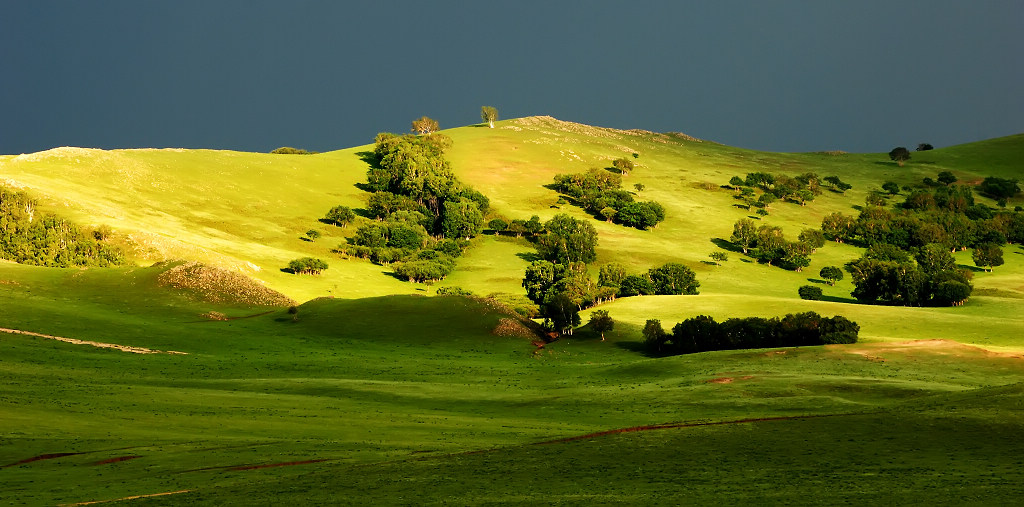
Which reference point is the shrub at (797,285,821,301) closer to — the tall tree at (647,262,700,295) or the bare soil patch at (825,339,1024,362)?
the tall tree at (647,262,700,295)

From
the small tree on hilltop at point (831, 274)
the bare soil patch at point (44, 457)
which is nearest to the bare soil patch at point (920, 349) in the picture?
the bare soil patch at point (44, 457)

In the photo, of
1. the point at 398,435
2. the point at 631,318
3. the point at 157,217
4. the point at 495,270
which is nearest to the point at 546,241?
the point at 495,270

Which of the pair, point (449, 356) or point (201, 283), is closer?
point (449, 356)

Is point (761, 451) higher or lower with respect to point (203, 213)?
lower

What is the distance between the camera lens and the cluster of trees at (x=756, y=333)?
7881 cm

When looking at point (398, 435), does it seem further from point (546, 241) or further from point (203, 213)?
point (203, 213)

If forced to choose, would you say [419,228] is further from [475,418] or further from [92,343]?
[475,418]

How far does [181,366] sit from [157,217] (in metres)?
98.0

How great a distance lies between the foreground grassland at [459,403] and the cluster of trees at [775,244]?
1636 inches

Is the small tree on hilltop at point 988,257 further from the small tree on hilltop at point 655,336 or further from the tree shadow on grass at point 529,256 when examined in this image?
the small tree on hilltop at point 655,336

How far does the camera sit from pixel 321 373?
221 feet

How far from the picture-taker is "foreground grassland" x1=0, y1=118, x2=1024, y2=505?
2977cm

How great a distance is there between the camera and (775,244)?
17012 cm

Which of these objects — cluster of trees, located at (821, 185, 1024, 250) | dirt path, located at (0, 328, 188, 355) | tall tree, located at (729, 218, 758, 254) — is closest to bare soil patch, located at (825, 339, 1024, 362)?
dirt path, located at (0, 328, 188, 355)
